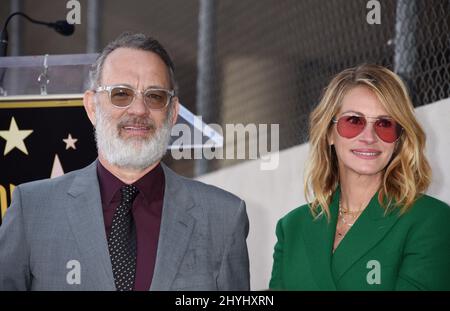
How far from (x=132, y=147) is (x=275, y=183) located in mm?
1554

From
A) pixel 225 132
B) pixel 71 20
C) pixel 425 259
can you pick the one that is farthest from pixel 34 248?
pixel 225 132

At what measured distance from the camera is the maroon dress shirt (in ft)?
6.16

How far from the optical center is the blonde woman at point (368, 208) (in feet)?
6.56

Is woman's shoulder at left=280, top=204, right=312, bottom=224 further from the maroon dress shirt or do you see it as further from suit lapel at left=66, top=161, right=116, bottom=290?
suit lapel at left=66, top=161, right=116, bottom=290

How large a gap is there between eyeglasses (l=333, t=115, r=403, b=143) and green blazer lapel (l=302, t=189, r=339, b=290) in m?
0.24

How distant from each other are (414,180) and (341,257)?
308 millimetres

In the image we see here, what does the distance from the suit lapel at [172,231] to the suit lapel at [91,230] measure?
0.13 metres

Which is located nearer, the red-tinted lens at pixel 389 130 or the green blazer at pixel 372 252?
the green blazer at pixel 372 252

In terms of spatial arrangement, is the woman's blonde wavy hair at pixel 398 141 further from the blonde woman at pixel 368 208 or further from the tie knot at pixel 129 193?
the tie knot at pixel 129 193

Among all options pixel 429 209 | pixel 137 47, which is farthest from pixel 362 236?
pixel 137 47

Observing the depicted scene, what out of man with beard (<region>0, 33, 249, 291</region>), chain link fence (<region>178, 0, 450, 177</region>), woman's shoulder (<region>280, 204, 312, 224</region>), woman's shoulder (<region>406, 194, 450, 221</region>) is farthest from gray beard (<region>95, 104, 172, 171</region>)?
chain link fence (<region>178, 0, 450, 177</region>)

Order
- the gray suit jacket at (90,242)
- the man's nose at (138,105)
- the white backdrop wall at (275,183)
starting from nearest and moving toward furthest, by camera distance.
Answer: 1. the gray suit jacket at (90,242)
2. the man's nose at (138,105)
3. the white backdrop wall at (275,183)

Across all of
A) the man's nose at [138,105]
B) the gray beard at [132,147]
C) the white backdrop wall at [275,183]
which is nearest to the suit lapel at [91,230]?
the gray beard at [132,147]

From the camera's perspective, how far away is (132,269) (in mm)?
1869
